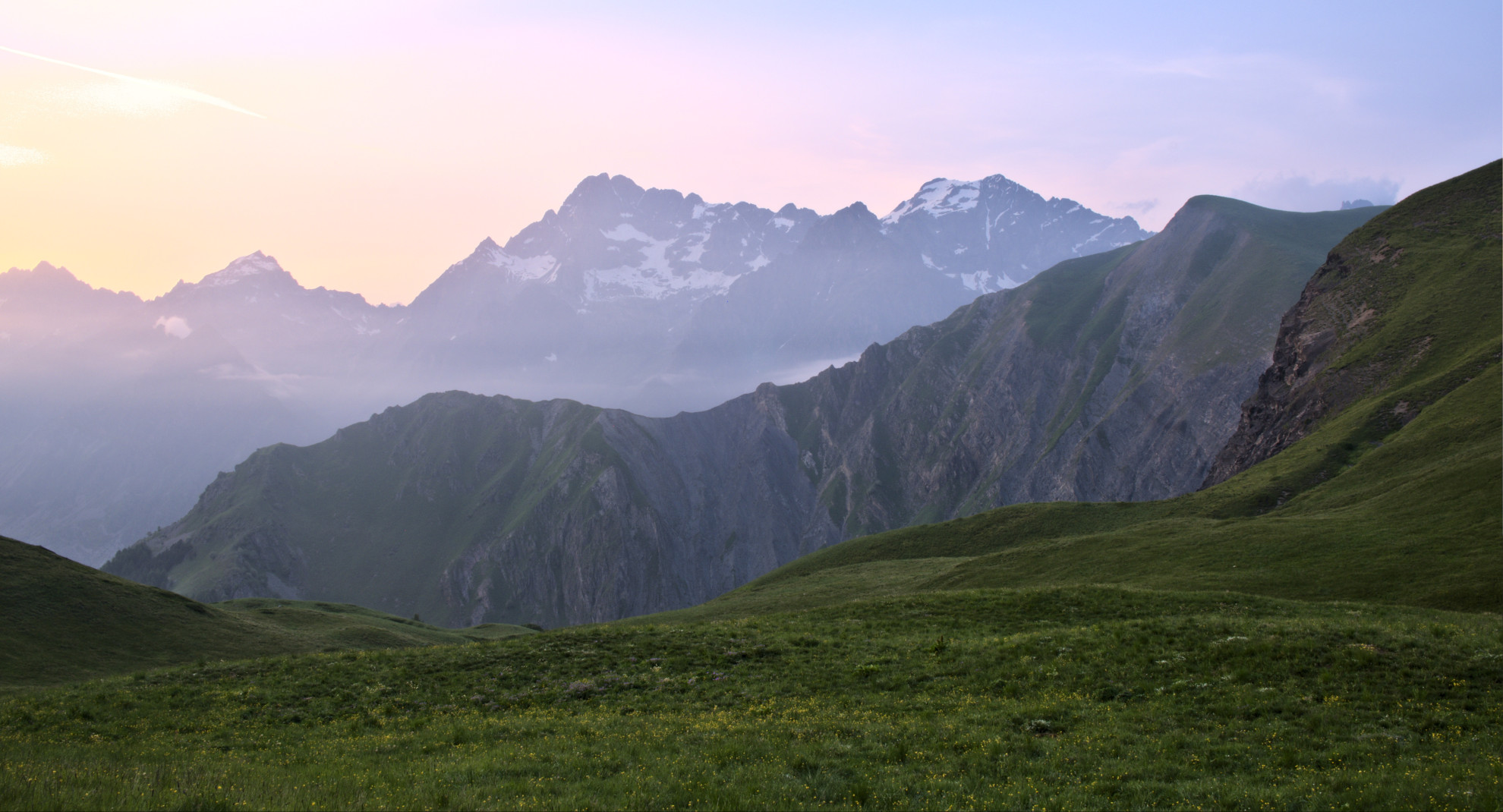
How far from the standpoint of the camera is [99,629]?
167 ft

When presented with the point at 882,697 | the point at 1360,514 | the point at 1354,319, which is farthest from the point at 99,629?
the point at 1354,319

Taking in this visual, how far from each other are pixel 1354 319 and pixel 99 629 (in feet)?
507

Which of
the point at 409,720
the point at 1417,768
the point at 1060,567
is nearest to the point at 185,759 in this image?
the point at 409,720

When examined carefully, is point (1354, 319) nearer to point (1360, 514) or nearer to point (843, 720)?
point (1360, 514)

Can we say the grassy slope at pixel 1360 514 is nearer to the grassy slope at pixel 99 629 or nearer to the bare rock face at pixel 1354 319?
the bare rock face at pixel 1354 319

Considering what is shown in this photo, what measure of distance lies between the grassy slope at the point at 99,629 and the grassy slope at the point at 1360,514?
128 ft

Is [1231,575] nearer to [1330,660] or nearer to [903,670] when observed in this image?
[1330,660]

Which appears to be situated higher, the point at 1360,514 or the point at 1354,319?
the point at 1354,319

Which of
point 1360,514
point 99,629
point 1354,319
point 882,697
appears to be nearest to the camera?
point 882,697

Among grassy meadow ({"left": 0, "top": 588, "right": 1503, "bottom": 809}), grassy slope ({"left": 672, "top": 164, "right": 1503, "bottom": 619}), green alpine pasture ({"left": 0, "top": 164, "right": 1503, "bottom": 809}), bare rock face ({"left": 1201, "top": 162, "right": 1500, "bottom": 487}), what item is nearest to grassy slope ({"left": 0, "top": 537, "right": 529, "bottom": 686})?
green alpine pasture ({"left": 0, "top": 164, "right": 1503, "bottom": 809})

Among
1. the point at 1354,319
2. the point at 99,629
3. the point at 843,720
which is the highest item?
the point at 1354,319

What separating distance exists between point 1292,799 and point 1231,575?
39904 millimetres

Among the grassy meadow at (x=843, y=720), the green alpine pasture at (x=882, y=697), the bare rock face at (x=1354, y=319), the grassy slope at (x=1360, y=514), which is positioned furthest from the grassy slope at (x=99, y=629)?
the bare rock face at (x=1354, y=319)

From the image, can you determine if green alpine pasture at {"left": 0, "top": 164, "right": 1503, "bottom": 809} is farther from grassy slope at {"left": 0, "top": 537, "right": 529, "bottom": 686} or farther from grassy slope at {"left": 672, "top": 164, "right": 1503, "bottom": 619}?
grassy slope at {"left": 672, "top": 164, "right": 1503, "bottom": 619}
